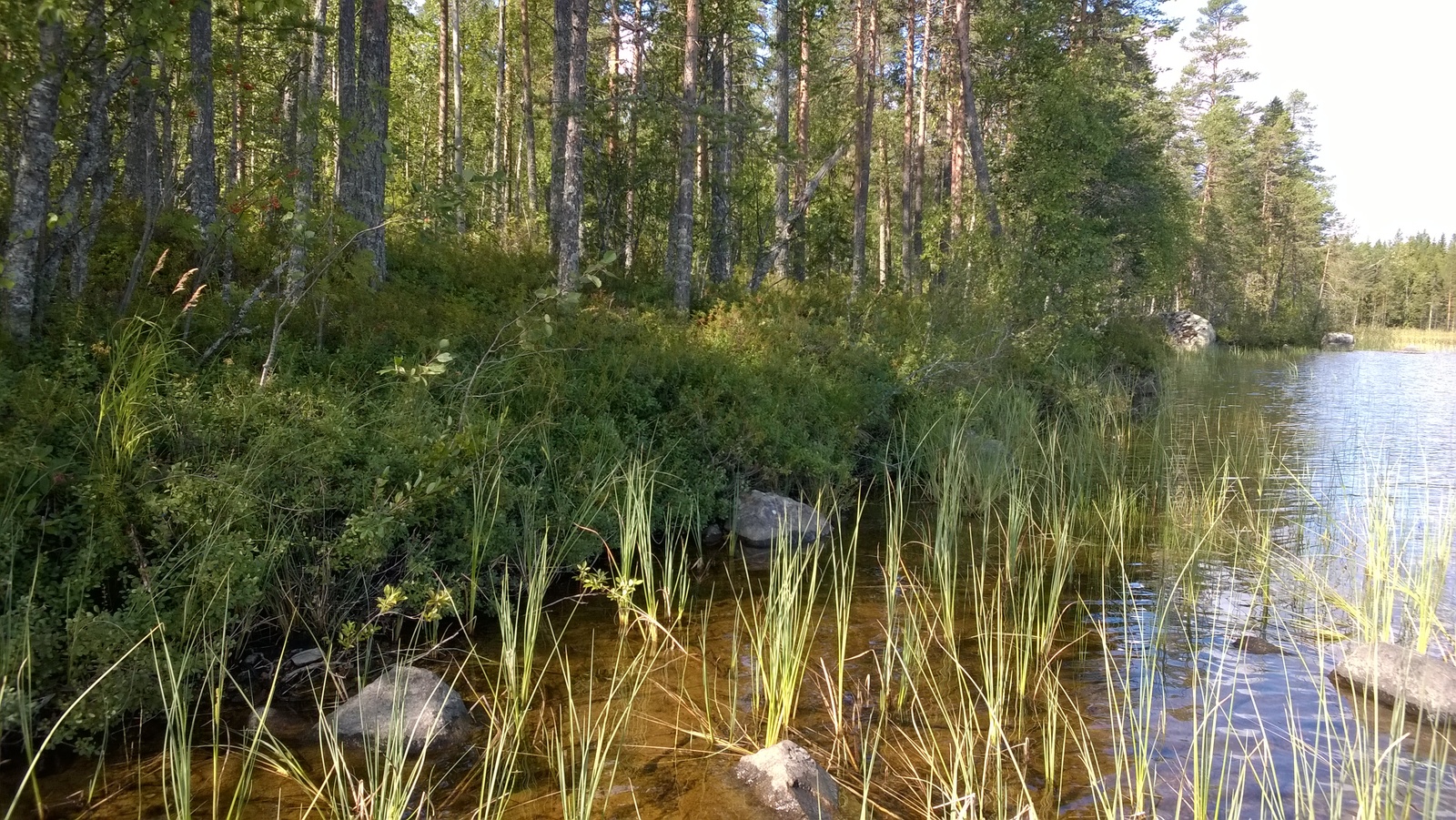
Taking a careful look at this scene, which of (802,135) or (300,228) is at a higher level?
(802,135)

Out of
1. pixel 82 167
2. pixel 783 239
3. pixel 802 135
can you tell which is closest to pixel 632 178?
pixel 783 239

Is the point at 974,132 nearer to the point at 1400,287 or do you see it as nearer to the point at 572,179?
the point at 572,179

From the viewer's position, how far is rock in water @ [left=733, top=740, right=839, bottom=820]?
313 cm

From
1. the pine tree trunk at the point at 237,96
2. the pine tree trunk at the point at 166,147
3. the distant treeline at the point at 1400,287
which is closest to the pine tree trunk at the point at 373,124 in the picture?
the pine tree trunk at the point at 237,96

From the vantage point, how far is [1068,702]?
405 cm

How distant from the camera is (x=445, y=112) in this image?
57.3 ft

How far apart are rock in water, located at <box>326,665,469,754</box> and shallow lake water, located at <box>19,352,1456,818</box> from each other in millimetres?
147

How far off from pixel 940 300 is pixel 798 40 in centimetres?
512

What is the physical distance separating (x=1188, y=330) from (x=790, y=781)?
106 feet

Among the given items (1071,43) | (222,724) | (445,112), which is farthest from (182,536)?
(1071,43)

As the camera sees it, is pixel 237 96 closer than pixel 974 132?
Yes

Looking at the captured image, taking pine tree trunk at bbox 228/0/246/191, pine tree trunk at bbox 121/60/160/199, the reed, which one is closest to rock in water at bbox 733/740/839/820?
the reed

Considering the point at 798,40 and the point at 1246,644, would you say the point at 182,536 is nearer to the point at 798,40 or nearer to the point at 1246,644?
the point at 1246,644

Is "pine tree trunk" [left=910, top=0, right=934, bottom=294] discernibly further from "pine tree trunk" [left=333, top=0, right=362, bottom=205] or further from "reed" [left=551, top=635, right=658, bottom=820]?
"reed" [left=551, top=635, right=658, bottom=820]
